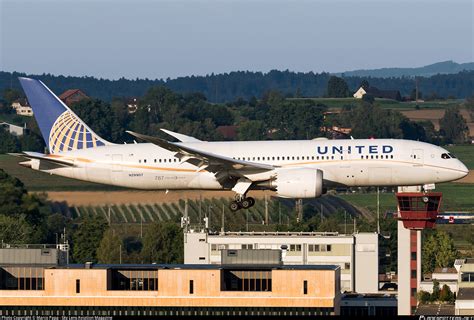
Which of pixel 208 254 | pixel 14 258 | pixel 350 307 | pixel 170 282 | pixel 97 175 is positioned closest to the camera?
pixel 170 282

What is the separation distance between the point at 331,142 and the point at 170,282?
49.2ft

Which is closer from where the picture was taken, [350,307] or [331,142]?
[331,142]

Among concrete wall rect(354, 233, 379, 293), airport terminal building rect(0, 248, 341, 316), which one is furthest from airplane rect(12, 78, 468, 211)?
concrete wall rect(354, 233, 379, 293)

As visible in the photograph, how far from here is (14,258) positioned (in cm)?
9838

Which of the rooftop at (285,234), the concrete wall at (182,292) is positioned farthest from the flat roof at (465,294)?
the rooftop at (285,234)

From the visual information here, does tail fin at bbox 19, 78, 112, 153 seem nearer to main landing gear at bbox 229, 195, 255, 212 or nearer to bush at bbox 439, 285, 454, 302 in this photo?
main landing gear at bbox 229, 195, 255, 212

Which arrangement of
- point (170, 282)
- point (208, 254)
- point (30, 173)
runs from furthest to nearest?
point (30, 173) < point (208, 254) < point (170, 282)

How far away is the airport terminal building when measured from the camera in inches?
3578

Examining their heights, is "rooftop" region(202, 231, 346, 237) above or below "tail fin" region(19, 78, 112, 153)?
below

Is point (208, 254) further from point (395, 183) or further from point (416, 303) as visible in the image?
point (395, 183)

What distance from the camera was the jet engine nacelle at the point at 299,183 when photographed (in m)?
99.6

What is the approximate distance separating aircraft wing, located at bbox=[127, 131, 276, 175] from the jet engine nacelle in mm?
959

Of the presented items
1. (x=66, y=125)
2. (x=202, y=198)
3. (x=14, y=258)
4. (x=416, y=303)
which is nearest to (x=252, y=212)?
(x=202, y=198)

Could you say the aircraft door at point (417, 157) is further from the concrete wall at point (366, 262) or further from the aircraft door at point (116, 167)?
the concrete wall at point (366, 262)
